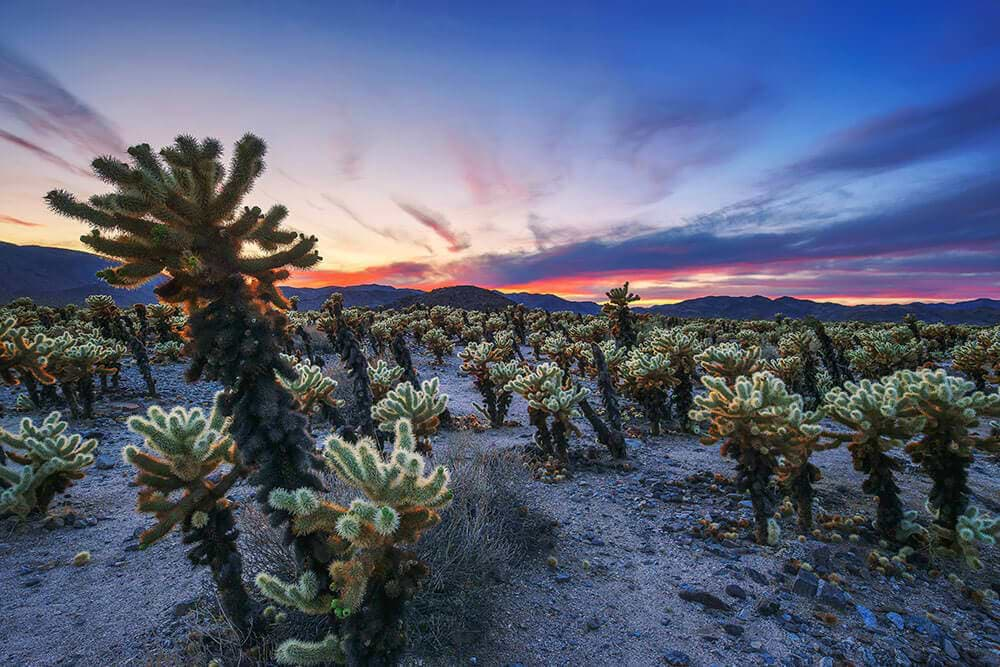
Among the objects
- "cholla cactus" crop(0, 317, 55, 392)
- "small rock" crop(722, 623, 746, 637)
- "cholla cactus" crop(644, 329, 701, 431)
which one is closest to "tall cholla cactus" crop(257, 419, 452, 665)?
"small rock" crop(722, 623, 746, 637)

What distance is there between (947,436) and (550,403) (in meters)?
4.92

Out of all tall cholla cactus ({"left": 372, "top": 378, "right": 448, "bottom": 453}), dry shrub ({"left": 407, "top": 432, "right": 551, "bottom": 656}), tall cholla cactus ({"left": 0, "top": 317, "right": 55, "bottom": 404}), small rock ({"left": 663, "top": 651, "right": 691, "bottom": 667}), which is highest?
tall cholla cactus ({"left": 0, "top": 317, "right": 55, "bottom": 404})

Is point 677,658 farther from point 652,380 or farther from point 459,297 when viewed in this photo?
point 459,297

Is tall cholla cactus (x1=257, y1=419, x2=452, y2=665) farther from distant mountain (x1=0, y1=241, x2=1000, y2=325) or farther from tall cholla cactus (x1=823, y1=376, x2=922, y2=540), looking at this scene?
distant mountain (x1=0, y1=241, x2=1000, y2=325)

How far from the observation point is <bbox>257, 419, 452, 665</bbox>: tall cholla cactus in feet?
8.20

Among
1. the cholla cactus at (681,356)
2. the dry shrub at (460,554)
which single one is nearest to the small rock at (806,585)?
the dry shrub at (460,554)

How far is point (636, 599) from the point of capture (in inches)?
177

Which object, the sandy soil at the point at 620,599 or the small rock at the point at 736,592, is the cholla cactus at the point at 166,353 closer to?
the sandy soil at the point at 620,599

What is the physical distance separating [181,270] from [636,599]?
16.9ft

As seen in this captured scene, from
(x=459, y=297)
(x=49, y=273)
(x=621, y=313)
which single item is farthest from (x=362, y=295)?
(x=621, y=313)

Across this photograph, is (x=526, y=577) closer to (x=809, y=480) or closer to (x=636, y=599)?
(x=636, y=599)

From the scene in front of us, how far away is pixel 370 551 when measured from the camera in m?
2.52

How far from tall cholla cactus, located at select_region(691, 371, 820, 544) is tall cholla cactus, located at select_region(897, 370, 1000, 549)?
1100 millimetres

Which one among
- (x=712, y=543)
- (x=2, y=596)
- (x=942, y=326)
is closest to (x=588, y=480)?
(x=712, y=543)
